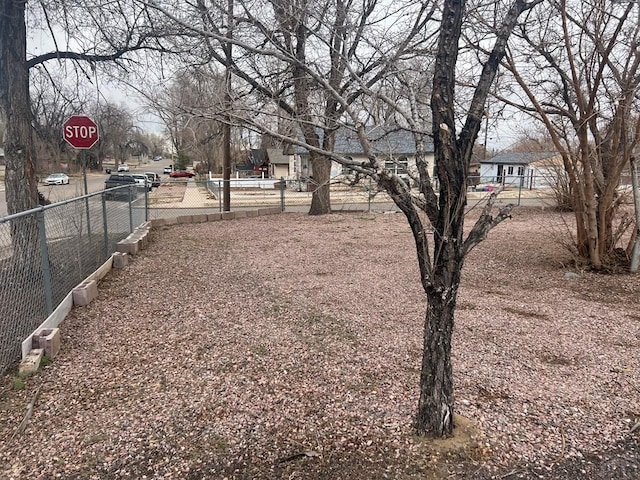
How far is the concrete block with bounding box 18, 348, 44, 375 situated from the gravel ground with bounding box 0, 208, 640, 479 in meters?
0.09

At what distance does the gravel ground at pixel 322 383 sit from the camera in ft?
7.54

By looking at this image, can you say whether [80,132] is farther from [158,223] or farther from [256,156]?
[256,156]

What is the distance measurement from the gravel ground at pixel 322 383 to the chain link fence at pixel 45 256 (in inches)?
14.8

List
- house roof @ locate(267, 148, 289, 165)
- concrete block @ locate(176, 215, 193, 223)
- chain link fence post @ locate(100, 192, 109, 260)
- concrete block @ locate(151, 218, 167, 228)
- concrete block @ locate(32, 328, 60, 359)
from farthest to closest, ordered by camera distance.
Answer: house roof @ locate(267, 148, 289, 165) < concrete block @ locate(176, 215, 193, 223) < concrete block @ locate(151, 218, 167, 228) < chain link fence post @ locate(100, 192, 109, 260) < concrete block @ locate(32, 328, 60, 359)

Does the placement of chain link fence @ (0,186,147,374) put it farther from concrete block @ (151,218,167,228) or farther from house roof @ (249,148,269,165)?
house roof @ (249,148,269,165)

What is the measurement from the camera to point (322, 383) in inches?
121

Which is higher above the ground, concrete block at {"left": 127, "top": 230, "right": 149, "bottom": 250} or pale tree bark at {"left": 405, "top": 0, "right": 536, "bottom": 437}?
pale tree bark at {"left": 405, "top": 0, "right": 536, "bottom": 437}

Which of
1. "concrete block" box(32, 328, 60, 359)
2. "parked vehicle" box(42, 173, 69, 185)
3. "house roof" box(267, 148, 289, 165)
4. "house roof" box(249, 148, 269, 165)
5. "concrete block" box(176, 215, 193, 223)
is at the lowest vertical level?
"concrete block" box(32, 328, 60, 359)

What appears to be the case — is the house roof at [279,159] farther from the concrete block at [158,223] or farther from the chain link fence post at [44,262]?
the chain link fence post at [44,262]

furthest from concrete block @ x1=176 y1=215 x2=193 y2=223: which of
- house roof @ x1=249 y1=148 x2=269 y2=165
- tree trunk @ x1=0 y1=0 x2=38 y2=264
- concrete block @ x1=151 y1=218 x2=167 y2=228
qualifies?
house roof @ x1=249 y1=148 x2=269 y2=165

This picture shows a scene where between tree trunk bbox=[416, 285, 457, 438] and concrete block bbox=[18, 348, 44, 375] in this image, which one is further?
concrete block bbox=[18, 348, 44, 375]

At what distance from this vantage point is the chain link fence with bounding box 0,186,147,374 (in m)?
3.84

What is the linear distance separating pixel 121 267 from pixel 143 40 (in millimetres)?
3630

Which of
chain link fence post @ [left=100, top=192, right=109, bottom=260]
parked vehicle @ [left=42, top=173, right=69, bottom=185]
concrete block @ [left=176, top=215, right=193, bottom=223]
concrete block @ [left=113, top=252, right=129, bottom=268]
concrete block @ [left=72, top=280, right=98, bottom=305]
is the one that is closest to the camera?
concrete block @ [left=72, top=280, right=98, bottom=305]
